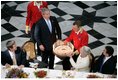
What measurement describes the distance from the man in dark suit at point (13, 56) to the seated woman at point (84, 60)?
95 centimetres

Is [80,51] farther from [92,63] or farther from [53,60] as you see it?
[53,60]

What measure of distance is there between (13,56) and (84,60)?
50.1 inches

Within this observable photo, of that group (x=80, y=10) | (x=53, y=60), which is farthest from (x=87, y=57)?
(x=80, y=10)

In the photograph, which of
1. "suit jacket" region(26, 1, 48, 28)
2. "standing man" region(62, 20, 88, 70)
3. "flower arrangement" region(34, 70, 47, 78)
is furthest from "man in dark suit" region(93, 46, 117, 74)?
"suit jacket" region(26, 1, 48, 28)

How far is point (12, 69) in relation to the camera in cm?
654

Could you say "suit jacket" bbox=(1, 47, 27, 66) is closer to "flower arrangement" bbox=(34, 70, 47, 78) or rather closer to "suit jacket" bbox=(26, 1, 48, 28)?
"flower arrangement" bbox=(34, 70, 47, 78)

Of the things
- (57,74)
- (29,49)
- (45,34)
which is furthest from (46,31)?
(57,74)

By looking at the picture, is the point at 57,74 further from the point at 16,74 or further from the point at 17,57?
the point at 17,57

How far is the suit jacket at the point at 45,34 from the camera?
7281mm

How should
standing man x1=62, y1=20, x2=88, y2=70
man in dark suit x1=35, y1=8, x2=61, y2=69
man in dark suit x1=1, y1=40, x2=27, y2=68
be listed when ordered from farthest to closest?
man in dark suit x1=35, y1=8, x2=61, y2=69 → standing man x1=62, y1=20, x2=88, y2=70 → man in dark suit x1=1, y1=40, x2=27, y2=68

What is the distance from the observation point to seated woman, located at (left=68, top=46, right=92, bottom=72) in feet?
22.2

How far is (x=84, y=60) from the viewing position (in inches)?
268

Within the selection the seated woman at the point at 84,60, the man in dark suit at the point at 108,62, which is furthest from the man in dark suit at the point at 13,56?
the man in dark suit at the point at 108,62

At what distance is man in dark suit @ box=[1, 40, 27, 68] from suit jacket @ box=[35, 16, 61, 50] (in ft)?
1.58
